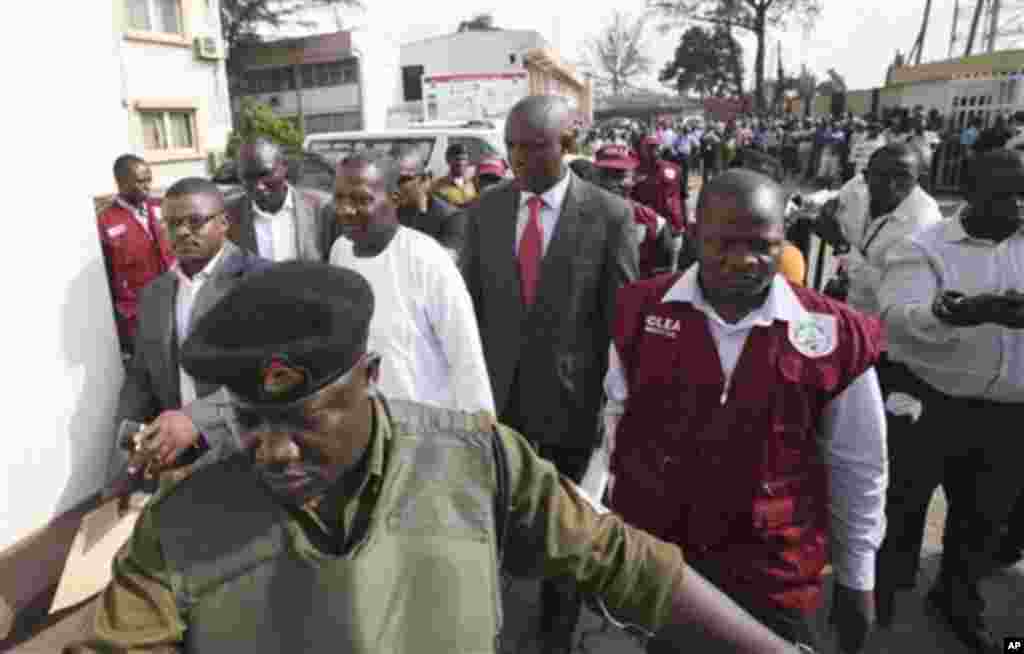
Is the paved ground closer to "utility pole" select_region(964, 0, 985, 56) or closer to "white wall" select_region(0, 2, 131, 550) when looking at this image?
"white wall" select_region(0, 2, 131, 550)

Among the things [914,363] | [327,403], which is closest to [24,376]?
[327,403]

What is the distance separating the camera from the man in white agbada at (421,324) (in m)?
2.33

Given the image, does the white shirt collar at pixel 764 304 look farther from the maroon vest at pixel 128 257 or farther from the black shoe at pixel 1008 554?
the maroon vest at pixel 128 257

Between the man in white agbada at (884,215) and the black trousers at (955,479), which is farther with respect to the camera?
the man in white agbada at (884,215)

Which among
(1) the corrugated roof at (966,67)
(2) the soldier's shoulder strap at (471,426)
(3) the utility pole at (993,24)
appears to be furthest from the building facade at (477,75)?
(3) the utility pole at (993,24)

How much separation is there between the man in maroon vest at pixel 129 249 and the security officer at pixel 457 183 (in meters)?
2.18

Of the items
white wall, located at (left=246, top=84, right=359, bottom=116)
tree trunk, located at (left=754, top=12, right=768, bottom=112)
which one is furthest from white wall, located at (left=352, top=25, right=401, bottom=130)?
tree trunk, located at (left=754, top=12, right=768, bottom=112)

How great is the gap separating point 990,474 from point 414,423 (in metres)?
2.27

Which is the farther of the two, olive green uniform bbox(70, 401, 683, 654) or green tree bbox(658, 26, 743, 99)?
green tree bbox(658, 26, 743, 99)

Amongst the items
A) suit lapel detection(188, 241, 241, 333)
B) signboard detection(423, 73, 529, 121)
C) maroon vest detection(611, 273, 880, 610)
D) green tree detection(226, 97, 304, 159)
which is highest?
signboard detection(423, 73, 529, 121)

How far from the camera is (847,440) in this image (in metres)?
1.73

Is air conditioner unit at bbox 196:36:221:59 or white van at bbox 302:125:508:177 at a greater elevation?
air conditioner unit at bbox 196:36:221:59

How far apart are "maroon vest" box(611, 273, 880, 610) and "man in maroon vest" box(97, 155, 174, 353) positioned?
10.4ft

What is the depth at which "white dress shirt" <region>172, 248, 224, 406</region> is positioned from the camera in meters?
2.29
